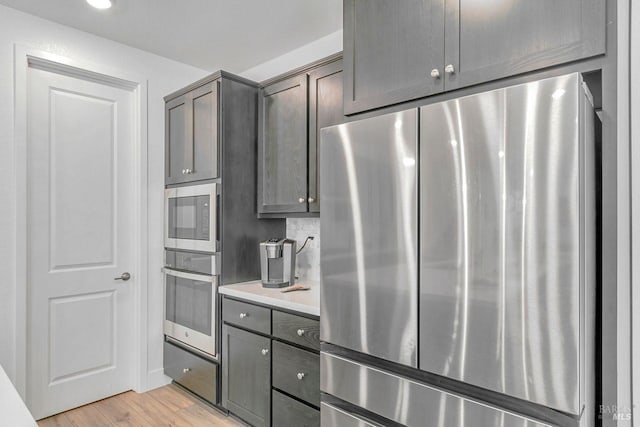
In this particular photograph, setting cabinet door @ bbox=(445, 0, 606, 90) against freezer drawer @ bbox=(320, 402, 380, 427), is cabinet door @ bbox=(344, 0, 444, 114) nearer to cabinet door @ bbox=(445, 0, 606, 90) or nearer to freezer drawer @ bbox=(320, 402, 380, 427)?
cabinet door @ bbox=(445, 0, 606, 90)

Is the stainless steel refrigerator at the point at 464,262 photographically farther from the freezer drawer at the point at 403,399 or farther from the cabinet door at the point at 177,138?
the cabinet door at the point at 177,138

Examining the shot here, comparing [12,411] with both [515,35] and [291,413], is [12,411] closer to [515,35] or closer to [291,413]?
[291,413]

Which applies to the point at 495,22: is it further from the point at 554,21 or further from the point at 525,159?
the point at 525,159

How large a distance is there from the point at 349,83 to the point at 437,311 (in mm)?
1020

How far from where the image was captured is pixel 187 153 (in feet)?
9.34

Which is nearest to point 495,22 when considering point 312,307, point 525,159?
point 525,159

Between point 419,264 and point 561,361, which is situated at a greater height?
point 419,264

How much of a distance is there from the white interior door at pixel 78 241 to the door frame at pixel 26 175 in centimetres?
5

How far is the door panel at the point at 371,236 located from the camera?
1309mm

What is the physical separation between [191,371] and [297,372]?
1.13 meters

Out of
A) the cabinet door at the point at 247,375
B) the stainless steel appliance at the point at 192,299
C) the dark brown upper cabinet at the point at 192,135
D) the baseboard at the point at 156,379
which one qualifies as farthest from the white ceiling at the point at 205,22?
the baseboard at the point at 156,379

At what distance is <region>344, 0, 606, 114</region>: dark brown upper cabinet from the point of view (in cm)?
113

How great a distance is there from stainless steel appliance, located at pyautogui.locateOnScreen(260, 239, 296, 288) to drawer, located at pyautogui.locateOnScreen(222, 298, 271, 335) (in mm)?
225

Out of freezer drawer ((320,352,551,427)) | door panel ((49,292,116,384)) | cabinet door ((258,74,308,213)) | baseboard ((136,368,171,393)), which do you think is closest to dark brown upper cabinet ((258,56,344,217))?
cabinet door ((258,74,308,213))
